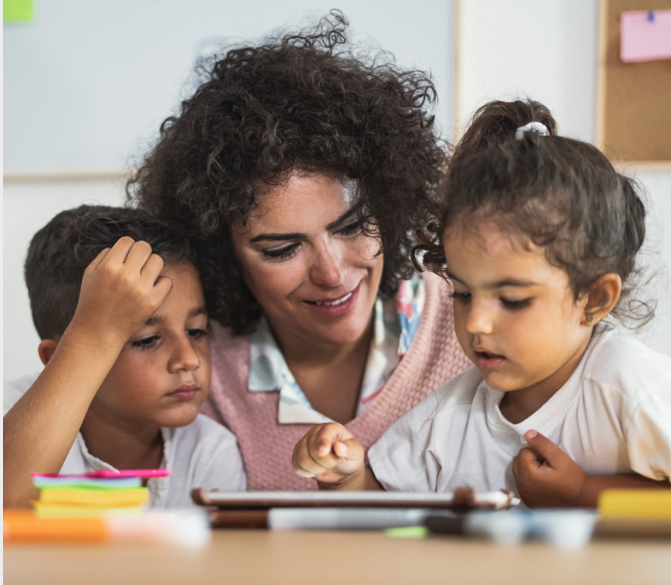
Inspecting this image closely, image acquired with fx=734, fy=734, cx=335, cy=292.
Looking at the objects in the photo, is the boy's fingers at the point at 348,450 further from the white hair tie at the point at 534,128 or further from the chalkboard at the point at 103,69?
the chalkboard at the point at 103,69

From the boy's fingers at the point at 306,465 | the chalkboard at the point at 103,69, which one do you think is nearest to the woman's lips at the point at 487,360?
the boy's fingers at the point at 306,465

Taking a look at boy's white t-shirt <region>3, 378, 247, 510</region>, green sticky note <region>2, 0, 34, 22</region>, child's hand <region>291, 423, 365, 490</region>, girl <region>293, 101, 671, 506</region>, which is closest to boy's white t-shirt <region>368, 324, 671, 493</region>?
girl <region>293, 101, 671, 506</region>

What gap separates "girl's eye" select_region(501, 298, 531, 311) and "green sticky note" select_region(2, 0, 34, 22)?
140cm

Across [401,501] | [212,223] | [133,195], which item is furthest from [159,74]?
[401,501]

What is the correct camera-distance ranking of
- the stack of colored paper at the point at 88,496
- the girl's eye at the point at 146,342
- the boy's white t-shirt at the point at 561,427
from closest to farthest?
the stack of colored paper at the point at 88,496
the boy's white t-shirt at the point at 561,427
the girl's eye at the point at 146,342

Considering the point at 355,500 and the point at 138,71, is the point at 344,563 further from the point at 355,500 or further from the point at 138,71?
the point at 138,71

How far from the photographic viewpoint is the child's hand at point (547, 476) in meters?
0.77

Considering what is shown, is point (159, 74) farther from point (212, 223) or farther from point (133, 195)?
point (212, 223)

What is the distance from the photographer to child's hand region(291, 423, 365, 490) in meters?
0.81

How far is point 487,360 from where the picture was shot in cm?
82

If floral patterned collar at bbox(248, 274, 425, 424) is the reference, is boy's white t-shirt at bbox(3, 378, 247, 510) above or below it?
below

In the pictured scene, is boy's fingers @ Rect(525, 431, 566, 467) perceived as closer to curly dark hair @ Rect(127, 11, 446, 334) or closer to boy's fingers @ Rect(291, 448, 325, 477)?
boy's fingers @ Rect(291, 448, 325, 477)

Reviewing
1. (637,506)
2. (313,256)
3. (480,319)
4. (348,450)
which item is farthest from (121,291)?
(637,506)

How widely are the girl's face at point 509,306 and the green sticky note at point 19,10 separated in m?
1.32
